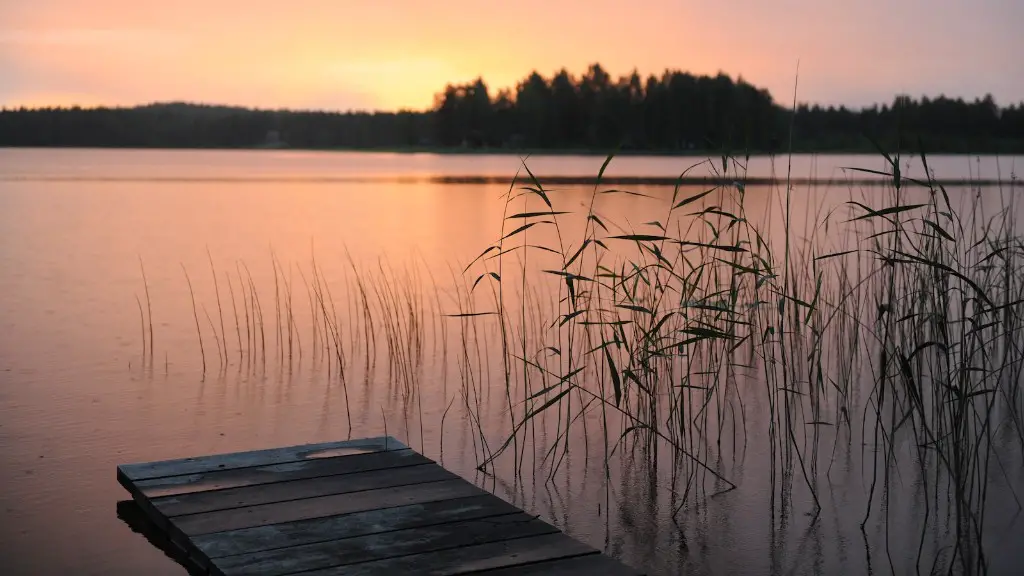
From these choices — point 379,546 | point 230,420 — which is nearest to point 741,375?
point 230,420

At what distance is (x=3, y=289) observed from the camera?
7.86 m

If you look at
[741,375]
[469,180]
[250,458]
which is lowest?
[741,375]

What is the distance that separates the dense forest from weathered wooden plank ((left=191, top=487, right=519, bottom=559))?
39.9 meters

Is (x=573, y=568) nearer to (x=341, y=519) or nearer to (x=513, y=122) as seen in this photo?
(x=341, y=519)

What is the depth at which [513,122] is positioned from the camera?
59.7 metres

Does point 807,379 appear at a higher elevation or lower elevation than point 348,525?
lower

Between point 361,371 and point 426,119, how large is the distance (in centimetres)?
6295

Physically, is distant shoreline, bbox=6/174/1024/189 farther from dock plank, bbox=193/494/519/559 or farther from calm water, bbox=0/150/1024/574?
dock plank, bbox=193/494/519/559

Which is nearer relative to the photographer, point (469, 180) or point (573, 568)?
point (573, 568)

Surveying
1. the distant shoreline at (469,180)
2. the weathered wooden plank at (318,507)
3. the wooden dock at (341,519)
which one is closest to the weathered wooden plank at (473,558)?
the wooden dock at (341,519)

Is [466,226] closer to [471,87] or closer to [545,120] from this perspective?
[545,120]

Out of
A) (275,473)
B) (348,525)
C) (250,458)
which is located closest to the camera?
(348,525)

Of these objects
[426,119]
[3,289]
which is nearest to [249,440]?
[3,289]

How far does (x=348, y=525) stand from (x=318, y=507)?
18 cm
